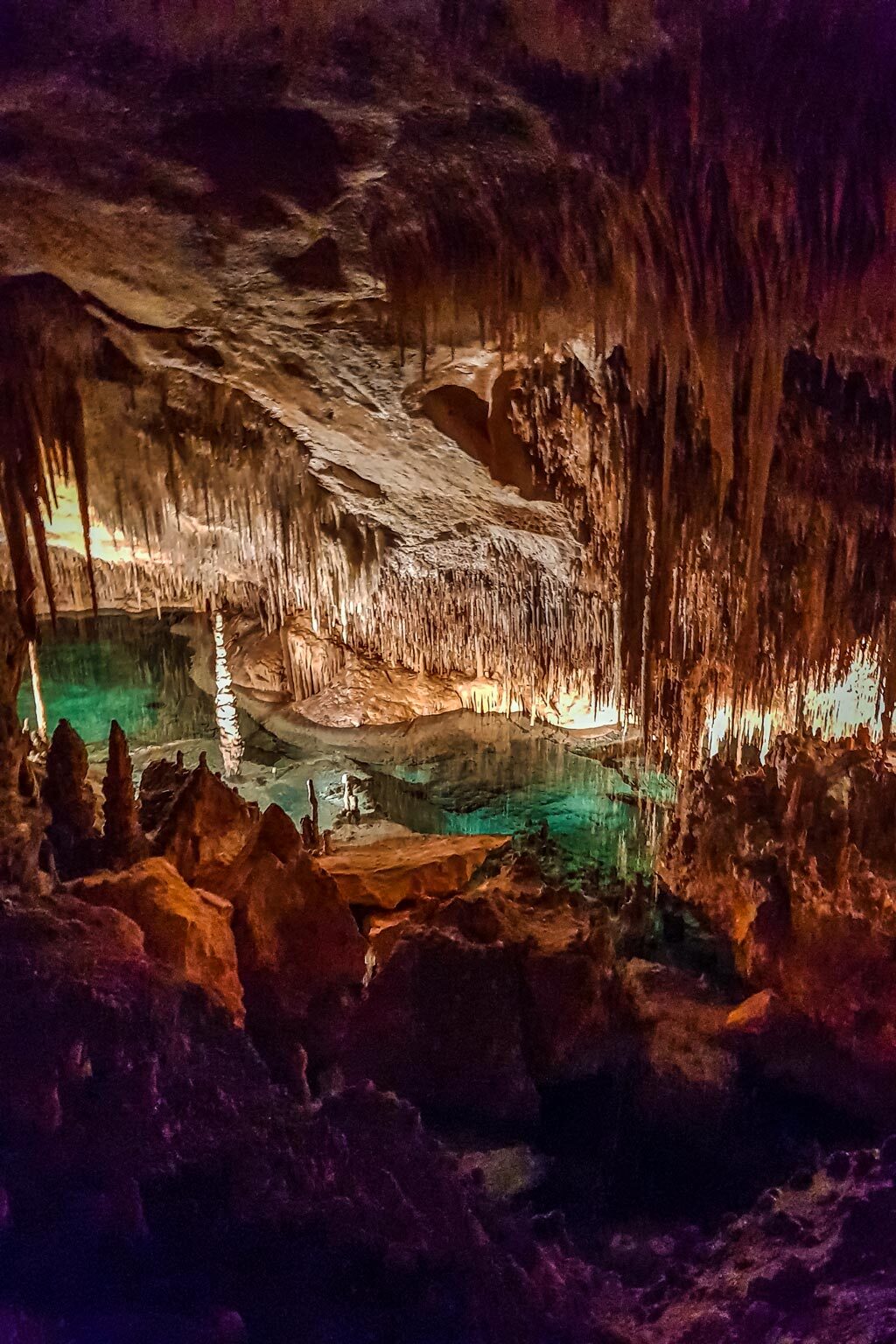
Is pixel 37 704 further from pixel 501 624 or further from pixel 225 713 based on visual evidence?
pixel 501 624

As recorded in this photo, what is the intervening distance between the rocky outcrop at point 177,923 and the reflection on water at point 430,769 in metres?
2.87

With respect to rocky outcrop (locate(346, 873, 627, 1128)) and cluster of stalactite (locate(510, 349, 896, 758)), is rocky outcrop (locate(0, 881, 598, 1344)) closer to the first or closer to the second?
rocky outcrop (locate(346, 873, 627, 1128))

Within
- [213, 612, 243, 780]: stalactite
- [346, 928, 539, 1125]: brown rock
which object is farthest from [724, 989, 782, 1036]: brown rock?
[213, 612, 243, 780]: stalactite

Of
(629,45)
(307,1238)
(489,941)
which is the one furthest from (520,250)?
(307,1238)

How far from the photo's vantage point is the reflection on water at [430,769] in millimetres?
6566

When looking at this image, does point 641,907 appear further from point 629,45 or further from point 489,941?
point 629,45

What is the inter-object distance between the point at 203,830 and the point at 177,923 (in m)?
1.14

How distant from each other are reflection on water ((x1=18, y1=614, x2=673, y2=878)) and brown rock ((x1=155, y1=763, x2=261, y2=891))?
6.01ft

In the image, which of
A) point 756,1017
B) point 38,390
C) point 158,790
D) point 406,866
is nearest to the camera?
point 38,390

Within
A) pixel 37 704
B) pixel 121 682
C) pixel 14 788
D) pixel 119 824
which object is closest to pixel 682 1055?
pixel 119 824

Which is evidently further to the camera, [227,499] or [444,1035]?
[227,499]

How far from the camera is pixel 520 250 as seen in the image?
101 inches

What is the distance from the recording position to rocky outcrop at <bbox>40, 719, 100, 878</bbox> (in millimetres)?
4191

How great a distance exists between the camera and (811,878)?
4.32 meters
